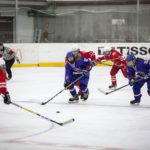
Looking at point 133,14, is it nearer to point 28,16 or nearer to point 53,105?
point 28,16

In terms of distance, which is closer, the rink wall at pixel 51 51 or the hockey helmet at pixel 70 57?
the hockey helmet at pixel 70 57

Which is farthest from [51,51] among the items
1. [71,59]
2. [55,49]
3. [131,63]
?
[131,63]

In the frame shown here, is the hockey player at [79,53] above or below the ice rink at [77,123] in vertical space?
above

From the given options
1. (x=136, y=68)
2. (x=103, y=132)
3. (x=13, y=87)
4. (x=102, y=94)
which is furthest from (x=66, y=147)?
(x=13, y=87)

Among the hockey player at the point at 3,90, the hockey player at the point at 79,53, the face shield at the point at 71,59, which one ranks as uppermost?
the hockey player at the point at 79,53

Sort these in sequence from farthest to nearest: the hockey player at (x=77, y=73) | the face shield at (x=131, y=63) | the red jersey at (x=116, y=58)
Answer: the red jersey at (x=116, y=58) → the hockey player at (x=77, y=73) → the face shield at (x=131, y=63)

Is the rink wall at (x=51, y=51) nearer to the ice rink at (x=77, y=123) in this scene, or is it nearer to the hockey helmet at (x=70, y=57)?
the ice rink at (x=77, y=123)

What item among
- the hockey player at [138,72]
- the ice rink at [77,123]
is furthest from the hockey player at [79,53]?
the hockey player at [138,72]

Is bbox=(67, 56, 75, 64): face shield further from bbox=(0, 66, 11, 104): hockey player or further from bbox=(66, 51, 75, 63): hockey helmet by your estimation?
bbox=(0, 66, 11, 104): hockey player

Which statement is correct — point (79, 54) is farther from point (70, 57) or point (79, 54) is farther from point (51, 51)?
point (51, 51)

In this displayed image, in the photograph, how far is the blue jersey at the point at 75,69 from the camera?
8.69 meters

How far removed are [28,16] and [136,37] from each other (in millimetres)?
3358

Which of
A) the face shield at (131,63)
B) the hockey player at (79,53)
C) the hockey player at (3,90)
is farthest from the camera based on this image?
the hockey player at (79,53)

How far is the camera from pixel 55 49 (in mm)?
16500
